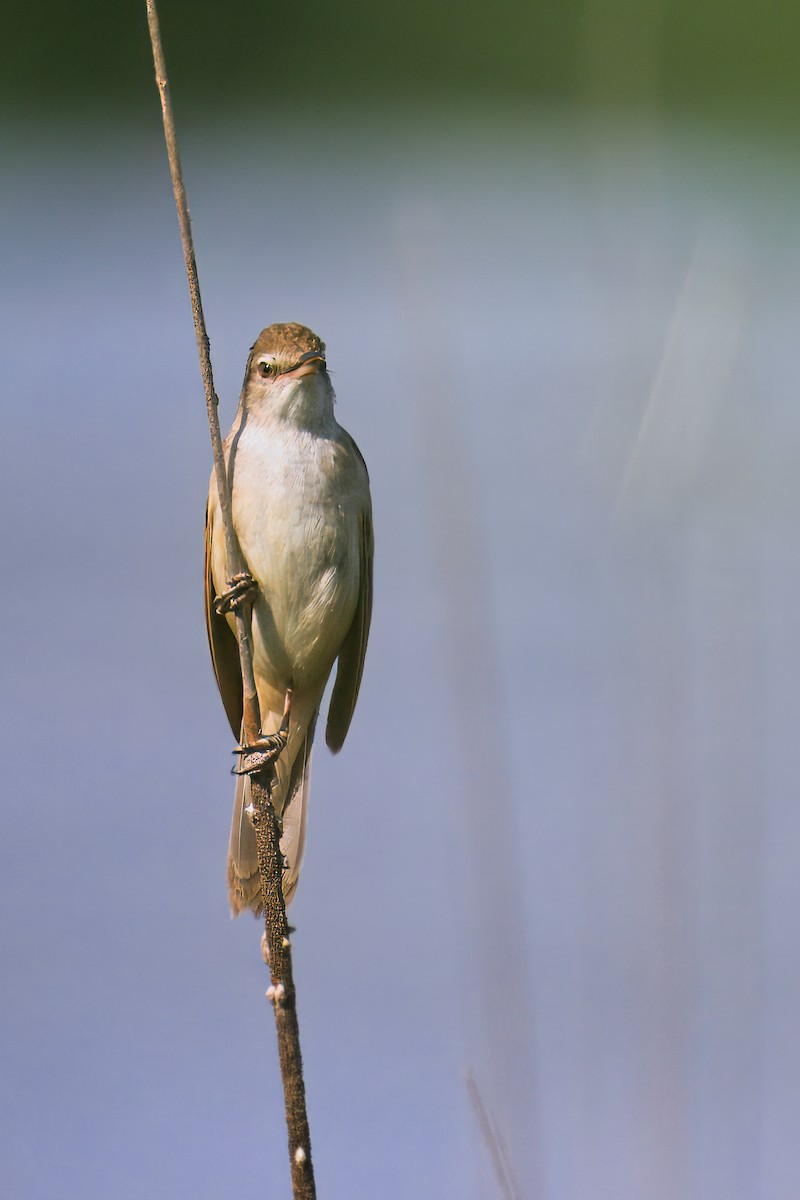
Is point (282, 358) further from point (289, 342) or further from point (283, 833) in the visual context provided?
point (283, 833)

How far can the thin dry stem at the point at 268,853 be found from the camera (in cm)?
109

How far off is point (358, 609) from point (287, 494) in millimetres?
419

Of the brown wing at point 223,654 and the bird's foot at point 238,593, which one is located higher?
the bird's foot at point 238,593

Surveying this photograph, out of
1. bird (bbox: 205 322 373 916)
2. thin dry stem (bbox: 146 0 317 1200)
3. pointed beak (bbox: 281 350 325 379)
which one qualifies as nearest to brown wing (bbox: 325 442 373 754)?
bird (bbox: 205 322 373 916)

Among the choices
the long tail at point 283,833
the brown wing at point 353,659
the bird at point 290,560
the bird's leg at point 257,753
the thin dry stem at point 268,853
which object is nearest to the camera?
the thin dry stem at point 268,853

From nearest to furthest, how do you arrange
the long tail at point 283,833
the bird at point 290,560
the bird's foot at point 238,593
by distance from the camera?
the bird's foot at point 238,593 → the bird at point 290,560 → the long tail at point 283,833

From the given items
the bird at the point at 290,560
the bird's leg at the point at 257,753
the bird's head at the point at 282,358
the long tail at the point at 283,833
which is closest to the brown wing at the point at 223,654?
the bird at the point at 290,560

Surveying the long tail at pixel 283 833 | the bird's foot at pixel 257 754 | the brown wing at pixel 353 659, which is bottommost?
the long tail at pixel 283 833

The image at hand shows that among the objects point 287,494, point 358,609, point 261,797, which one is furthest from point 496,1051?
point 358,609

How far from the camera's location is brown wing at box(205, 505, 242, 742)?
2.52m

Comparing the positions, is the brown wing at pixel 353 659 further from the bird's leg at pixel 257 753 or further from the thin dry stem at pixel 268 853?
the thin dry stem at pixel 268 853

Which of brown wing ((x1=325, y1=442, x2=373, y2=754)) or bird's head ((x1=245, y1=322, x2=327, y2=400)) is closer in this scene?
bird's head ((x1=245, y1=322, x2=327, y2=400))

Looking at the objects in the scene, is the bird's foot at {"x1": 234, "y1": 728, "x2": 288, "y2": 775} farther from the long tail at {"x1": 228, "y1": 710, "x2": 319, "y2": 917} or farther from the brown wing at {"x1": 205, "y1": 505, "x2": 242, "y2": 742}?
the brown wing at {"x1": 205, "y1": 505, "x2": 242, "y2": 742}

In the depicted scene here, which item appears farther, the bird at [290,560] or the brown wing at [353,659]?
the brown wing at [353,659]
